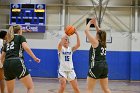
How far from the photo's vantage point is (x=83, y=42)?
1470cm

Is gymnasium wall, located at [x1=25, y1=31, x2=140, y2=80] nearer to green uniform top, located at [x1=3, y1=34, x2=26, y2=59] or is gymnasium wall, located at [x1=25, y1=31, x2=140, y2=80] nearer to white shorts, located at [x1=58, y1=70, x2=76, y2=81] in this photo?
white shorts, located at [x1=58, y1=70, x2=76, y2=81]

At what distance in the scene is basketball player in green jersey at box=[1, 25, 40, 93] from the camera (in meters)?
5.72

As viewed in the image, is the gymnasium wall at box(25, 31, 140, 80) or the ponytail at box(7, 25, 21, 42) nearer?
the ponytail at box(7, 25, 21, 42)

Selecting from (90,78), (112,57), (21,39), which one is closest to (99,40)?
(90,78)

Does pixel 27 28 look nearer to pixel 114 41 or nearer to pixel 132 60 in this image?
pixel 114 41

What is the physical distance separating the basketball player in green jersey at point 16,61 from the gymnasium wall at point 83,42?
882 centimetres

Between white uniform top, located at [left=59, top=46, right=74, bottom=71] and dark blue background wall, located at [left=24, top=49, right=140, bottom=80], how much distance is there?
770 cm

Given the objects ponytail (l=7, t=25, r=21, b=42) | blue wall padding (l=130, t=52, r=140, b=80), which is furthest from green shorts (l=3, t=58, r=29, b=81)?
blue wall padding (l=130, t=52, r=140, b=80)

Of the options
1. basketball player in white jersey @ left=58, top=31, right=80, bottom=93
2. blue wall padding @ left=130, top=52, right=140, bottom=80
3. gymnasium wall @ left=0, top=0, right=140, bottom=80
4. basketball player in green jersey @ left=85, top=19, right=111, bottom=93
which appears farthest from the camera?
gymnasium wall @ left=0, top=0, right=140, bottom=80

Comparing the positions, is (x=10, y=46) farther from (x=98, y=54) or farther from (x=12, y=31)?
(x=98, y=54)

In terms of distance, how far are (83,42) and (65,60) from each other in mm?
7859

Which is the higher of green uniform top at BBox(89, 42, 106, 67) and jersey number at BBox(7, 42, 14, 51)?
jersey number at BBox(7, 42, 14, 51)

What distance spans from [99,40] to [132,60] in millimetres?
8777

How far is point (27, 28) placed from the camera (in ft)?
48.6
